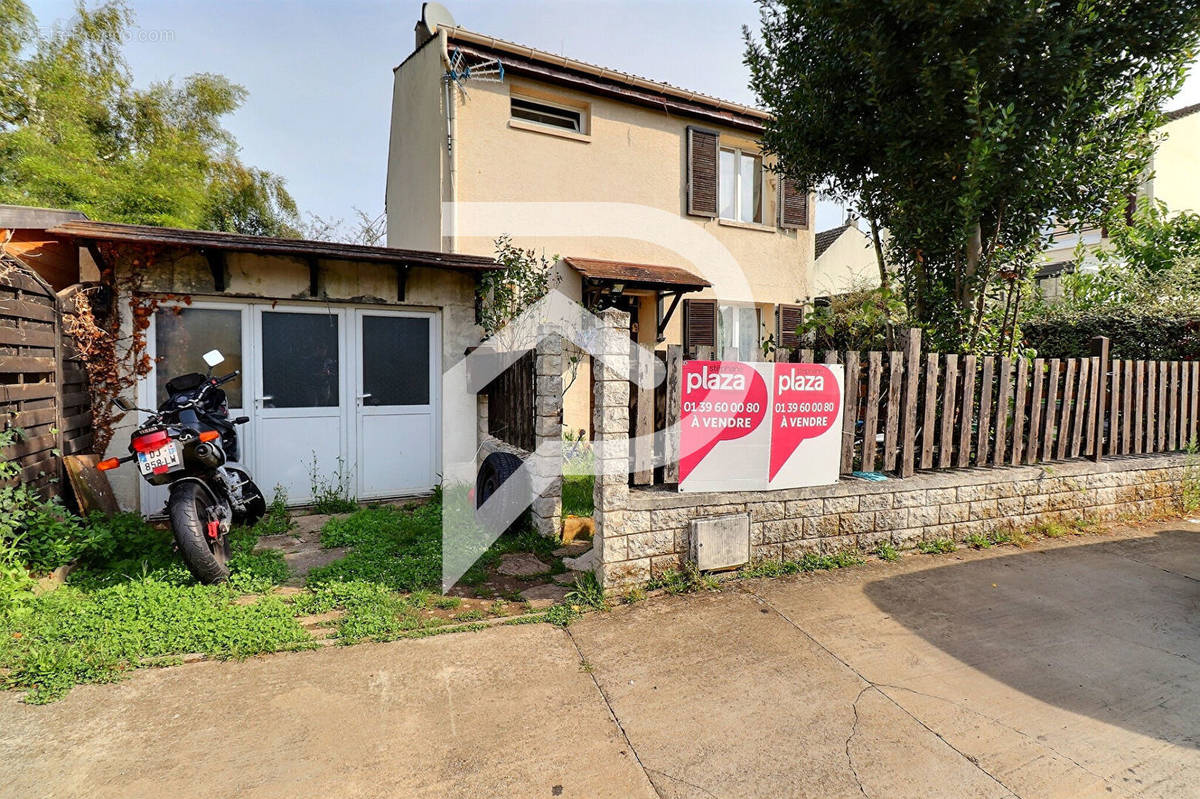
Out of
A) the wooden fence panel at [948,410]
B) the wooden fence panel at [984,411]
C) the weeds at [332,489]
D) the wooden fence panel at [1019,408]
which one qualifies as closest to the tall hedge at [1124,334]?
the wooden fence panel at [1019,408]

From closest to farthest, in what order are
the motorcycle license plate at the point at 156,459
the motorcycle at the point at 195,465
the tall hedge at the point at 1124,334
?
Result: the motorcycle at the point at 195,465
the motorcycle license plate at the point at 156,459
the tall hedge at the point at 1124,334

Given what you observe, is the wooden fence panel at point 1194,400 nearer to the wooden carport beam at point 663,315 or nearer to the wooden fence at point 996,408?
the wooden fence at point 996,408

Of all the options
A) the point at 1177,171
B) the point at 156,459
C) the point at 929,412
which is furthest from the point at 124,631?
the point at 1177,171

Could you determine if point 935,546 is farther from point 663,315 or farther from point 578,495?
point 663,315

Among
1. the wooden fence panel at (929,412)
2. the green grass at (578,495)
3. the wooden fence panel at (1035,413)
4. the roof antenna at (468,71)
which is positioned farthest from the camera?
the roof antenna at (468,71)

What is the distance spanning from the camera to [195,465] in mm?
4281

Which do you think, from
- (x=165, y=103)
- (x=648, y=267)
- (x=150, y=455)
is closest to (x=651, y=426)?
(x=150, y=455)

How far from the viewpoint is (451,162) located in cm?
809

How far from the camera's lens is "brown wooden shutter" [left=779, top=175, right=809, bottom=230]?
34.8 ft

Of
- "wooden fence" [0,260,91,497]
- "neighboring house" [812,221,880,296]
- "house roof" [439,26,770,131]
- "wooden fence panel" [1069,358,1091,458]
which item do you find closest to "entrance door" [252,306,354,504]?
"wooden fence" [0,260,91,497]

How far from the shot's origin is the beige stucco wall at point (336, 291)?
5637 millimetres

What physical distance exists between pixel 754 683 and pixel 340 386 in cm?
535

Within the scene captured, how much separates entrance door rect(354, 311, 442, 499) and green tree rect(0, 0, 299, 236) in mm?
13086

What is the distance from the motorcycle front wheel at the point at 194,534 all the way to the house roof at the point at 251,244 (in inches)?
97.1
